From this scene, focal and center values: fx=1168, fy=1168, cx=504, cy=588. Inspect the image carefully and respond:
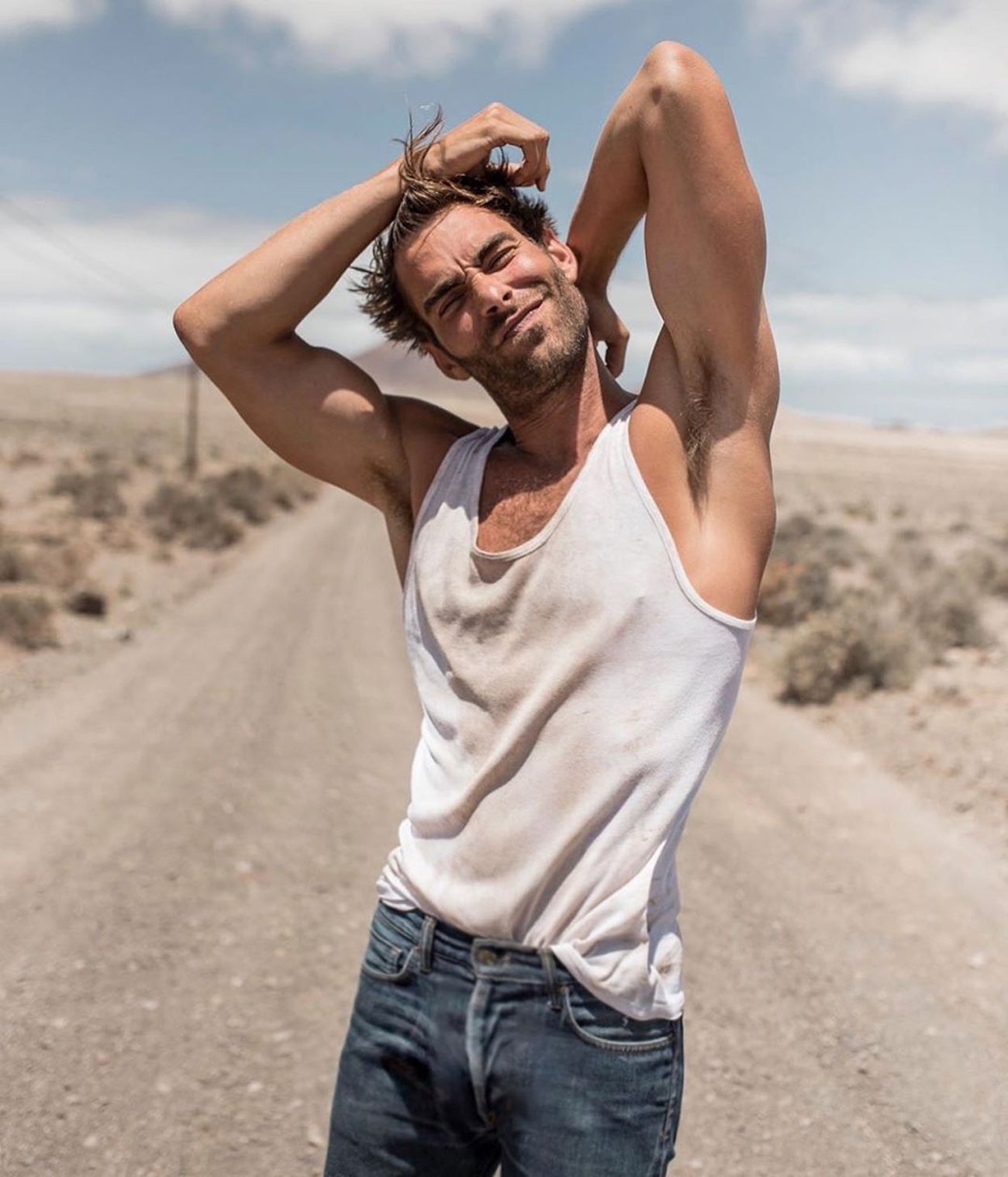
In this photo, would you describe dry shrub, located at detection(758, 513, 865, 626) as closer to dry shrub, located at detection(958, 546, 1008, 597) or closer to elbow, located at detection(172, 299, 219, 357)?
dry shrub, located at detection(958, 546, 1008, 597)

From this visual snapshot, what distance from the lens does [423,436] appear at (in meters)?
2.16

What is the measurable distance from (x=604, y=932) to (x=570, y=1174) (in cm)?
37

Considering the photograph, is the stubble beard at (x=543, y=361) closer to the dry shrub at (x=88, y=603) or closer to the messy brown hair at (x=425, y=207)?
the messy brown hair at (x=425, y=207)

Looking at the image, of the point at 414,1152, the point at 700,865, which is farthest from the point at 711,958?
the point at 414,1152

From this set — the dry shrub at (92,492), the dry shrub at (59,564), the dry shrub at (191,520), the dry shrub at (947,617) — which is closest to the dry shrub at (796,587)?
the dry shrub at (947,617)

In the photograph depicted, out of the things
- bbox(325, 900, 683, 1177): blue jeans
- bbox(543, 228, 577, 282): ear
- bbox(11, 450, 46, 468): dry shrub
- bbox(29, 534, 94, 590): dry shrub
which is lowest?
bbox(11, 450, 46, 468): dry shrub

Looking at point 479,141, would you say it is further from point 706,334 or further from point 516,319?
point 706,334

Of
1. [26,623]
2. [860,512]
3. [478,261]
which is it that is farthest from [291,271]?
[860,512]

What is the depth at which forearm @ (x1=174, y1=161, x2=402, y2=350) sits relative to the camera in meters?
2.11

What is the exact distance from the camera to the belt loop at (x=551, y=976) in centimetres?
176

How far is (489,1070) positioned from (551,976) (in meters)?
0.19

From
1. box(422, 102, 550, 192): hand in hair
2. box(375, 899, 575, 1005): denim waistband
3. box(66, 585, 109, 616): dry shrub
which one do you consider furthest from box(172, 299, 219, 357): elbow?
box(66, 585, 109, 616): dry shrub

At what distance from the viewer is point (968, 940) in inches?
215

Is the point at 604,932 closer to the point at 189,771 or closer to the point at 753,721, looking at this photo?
the point at 189,771
